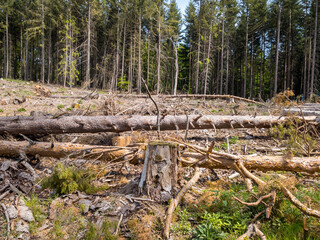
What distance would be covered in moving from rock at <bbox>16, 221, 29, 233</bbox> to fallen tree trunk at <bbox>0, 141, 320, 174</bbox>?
1.13m

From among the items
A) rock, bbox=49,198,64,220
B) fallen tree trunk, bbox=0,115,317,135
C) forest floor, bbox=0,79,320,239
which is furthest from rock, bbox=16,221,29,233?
fallen tree trunk, bbox=0,115,317,135

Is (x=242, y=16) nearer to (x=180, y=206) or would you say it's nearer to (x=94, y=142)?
(x=94, y=142)

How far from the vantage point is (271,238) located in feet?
7.14

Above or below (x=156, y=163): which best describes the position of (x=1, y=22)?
above

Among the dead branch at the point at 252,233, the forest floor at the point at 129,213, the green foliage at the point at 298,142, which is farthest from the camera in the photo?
the green foliage at the point at 298,142

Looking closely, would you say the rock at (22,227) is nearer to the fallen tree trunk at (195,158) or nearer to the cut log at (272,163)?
the fallen tree trunk at (195,158)

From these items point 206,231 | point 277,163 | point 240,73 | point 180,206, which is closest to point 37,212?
point 180,206

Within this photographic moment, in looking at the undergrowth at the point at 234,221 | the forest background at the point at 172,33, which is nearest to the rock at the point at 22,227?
the undergrowth at the point at 234,221

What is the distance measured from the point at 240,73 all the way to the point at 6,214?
117 ft

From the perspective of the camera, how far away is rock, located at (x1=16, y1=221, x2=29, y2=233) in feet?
7.95

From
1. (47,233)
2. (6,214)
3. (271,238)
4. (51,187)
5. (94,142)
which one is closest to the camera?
(271,238)

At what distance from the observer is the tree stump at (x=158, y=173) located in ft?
9.17

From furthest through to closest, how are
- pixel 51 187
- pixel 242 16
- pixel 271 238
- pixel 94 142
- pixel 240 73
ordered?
pixel 240 73 → pixel 242 16 → pixel 94 142 → pixel 51 187 → pixel 271 238

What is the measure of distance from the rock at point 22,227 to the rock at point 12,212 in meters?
0.15
